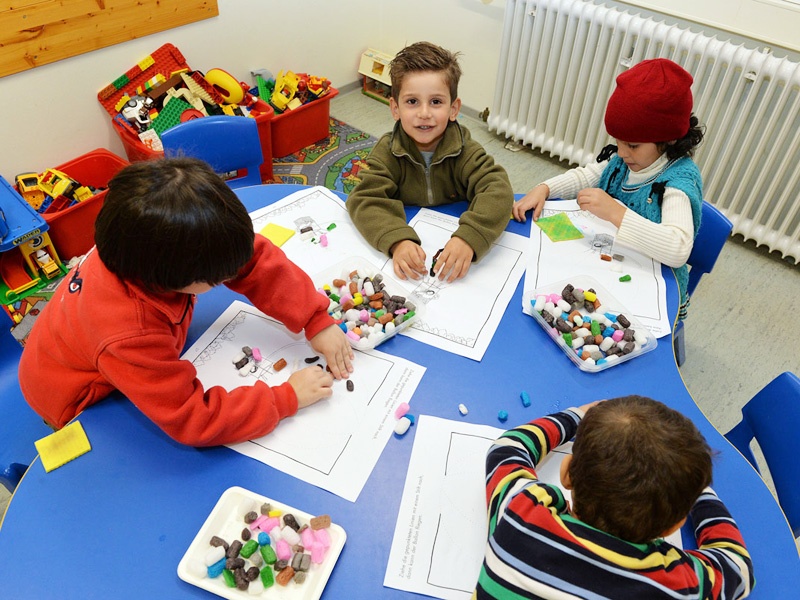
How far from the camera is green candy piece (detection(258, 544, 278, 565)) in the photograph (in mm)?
814

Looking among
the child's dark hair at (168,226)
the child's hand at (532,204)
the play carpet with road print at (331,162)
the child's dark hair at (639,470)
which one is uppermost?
the child's dark hair at (168,226)

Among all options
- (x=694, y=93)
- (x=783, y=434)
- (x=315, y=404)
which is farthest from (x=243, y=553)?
(x=694, y=93)

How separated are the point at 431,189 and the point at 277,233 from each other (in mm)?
449

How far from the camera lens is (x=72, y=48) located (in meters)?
2.30

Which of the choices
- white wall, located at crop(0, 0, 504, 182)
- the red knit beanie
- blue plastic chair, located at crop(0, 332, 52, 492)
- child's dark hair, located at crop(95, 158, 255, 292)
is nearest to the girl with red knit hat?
the red knit beanie

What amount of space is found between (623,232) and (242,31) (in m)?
2.39

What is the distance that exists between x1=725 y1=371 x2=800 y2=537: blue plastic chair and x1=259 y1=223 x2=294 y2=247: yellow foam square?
109 centimetres

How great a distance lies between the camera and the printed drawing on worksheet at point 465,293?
46.2 inches

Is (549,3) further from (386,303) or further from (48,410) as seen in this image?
(48,410)

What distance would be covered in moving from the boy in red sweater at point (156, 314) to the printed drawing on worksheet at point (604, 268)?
60 centimetres

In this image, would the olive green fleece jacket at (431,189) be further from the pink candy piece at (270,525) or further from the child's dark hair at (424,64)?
the pink candy piece at (270,525)

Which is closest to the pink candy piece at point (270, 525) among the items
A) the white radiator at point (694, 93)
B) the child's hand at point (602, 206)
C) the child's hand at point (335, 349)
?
the child's hand at point (335, 349)

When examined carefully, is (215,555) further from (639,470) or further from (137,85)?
(137,85)

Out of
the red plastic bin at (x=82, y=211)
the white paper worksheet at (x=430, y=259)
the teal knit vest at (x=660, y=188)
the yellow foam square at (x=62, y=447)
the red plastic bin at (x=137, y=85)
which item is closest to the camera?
the yellow foam square at (x=62, y=447)
